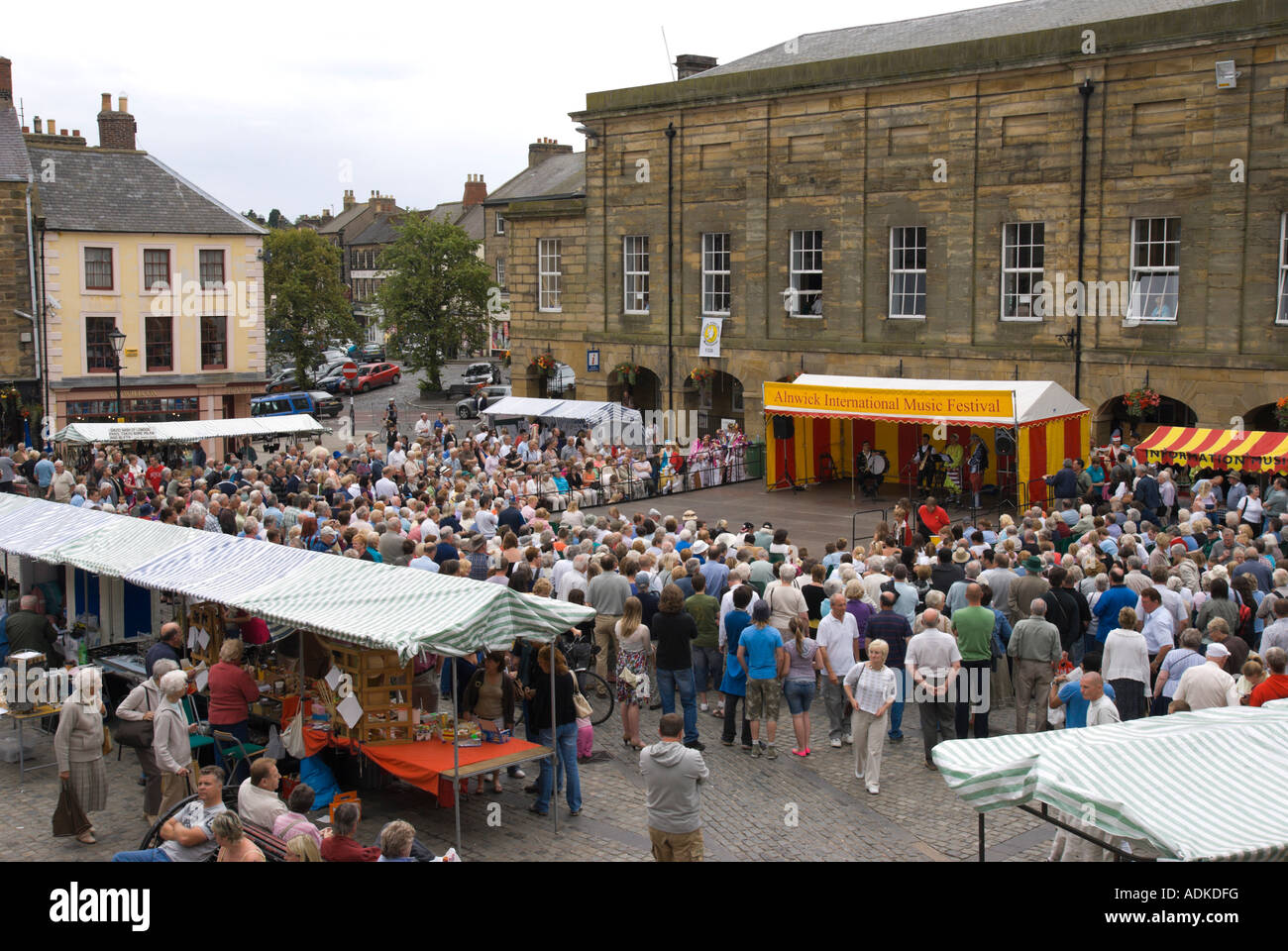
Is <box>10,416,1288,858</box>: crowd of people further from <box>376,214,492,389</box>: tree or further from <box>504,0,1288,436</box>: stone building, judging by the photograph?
<box>376,214,492,389</box>: tree

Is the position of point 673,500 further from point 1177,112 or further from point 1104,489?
point 1177,112

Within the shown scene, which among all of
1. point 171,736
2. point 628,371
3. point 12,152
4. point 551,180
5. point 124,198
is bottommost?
point 171,736

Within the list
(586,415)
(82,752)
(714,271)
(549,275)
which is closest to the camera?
(82,752)

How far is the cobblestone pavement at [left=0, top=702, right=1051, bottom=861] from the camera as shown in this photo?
10.7 m

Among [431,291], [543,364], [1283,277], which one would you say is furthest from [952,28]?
[431,291]

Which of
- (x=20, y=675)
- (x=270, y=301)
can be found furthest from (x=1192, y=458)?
(x=270, y=301)

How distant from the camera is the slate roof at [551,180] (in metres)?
50.0

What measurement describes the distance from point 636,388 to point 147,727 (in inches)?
1138

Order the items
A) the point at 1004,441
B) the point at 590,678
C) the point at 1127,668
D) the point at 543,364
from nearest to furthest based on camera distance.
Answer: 1. the point at 1127,668
2. the point at 590,678
3. the point at 1004,441
4. the point at 543,364

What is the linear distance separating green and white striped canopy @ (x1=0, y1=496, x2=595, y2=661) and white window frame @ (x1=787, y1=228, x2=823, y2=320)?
21993mm

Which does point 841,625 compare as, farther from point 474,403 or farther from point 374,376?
point 374,376

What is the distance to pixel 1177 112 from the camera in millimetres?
27250

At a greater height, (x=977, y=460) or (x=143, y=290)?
(x=143, y=290)

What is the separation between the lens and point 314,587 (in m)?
12.1
